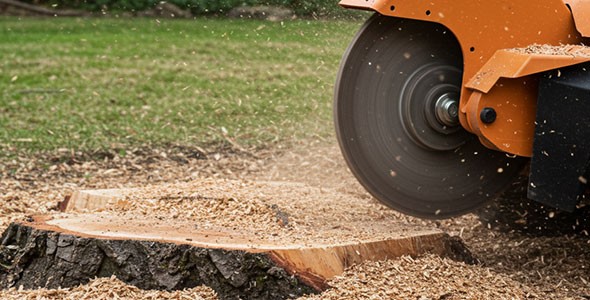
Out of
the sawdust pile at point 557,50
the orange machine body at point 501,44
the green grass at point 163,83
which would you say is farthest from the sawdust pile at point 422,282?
the green grass at point 163,83

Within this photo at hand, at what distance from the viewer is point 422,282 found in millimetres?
3211

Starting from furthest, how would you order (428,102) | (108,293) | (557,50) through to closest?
(428,102)
(557,50)
(108,293)

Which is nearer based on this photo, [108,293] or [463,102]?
[108,293]

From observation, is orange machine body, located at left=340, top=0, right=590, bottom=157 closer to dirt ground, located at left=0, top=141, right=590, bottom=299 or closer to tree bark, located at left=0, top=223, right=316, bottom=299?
dirt ground, located at left=0, top=141, right=590, bottom=299

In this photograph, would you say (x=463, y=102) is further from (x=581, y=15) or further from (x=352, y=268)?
(x=352, y=268)

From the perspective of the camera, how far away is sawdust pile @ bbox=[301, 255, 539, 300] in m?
3.09

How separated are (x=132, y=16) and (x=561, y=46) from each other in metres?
8.70

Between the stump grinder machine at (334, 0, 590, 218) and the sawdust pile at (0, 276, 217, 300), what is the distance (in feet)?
2.94

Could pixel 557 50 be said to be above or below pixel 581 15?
below

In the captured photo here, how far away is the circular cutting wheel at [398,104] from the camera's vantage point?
3.58 meters

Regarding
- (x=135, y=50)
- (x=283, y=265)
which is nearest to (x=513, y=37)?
(x=283, y=265)

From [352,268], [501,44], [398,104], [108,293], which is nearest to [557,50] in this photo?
[501,44]

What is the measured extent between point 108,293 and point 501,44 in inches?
71.4

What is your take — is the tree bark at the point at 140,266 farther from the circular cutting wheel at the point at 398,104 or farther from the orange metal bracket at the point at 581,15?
the orange metal bracket at the point at 581,15
